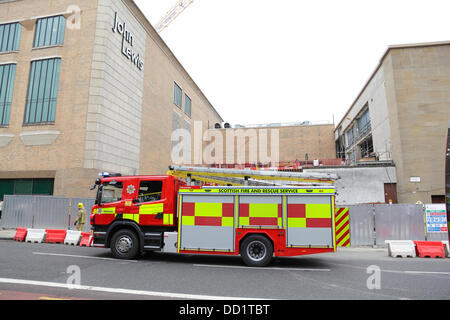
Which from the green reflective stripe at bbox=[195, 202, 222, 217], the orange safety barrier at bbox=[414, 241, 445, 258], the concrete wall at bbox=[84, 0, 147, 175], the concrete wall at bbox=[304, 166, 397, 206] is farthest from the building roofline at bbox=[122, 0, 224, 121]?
the orange safety barrier at bbox=[414, 241, 445, 258]

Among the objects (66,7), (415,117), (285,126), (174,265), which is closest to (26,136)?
(66,7)

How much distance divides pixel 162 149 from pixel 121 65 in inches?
443

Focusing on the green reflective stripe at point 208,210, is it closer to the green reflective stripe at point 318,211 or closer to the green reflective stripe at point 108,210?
the green reflective stripe at point 318,211

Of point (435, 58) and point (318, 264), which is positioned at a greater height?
point (435, 58)

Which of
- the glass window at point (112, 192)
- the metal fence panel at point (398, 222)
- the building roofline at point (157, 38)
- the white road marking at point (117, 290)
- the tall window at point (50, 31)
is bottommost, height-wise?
the white road marking at point (117, 290)

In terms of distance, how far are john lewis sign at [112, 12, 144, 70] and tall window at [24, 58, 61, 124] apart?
5373 mm

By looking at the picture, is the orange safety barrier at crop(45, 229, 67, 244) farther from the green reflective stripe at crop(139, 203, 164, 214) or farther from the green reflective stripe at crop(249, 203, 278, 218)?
the green reflective stripe at crop(249, 203, 278, 218)

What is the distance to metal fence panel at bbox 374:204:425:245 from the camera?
13.6 metres

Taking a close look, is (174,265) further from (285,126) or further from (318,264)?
(285,126)

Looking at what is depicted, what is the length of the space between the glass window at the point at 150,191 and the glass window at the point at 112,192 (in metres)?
0.76

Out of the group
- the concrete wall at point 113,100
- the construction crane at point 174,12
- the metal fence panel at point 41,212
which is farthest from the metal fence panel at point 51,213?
the construction crane at point 174,12

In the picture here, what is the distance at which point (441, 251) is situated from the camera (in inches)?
433

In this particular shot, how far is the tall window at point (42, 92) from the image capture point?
22859 millimetres

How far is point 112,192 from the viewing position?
953cm
